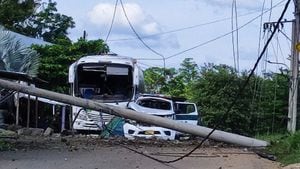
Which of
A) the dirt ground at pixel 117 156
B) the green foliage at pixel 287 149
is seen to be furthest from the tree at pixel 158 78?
the green foliage at pixel 287 149

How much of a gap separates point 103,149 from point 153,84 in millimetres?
31459

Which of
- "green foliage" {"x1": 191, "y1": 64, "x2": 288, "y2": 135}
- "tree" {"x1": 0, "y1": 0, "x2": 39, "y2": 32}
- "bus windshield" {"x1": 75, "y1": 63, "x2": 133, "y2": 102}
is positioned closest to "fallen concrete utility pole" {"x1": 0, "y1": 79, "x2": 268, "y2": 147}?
"bus windshield" {"x1": 75, "y1": 63, "x2": 133, "y2": 102}

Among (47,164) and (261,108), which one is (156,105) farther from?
(47,164)

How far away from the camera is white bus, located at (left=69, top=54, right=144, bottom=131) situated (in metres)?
26.2

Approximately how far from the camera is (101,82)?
28.2m

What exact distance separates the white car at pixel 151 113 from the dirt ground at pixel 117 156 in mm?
3241

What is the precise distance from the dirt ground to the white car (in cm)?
324

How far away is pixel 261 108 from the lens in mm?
32469

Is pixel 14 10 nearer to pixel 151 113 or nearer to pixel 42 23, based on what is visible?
pixel 42 23

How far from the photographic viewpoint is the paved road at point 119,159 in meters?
13.0

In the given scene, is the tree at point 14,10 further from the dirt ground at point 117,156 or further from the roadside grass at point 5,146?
the roadside grass at point 5,146

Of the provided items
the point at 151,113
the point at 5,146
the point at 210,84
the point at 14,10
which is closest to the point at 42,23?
the point at 14,10

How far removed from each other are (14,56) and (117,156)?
13947 mm

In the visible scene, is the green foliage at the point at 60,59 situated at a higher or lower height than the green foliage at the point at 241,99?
higher
